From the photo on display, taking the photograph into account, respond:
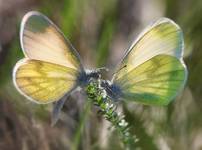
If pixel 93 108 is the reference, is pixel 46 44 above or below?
above

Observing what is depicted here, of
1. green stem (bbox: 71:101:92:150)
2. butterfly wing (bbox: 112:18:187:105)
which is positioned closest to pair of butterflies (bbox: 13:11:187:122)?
butterfly wing (bbox: 112:18:187:105)

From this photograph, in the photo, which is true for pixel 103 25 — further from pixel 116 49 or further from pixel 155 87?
pixel 155 87

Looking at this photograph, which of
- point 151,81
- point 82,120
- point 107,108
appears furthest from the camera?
point 82,120

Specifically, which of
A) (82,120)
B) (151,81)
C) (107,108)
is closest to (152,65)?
(151,81)

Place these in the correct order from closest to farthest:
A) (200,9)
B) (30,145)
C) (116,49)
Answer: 1. (30,145)
2. (200,9)
3. (116,49)

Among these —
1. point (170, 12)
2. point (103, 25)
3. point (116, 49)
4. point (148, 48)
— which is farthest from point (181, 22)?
point (148, 48)

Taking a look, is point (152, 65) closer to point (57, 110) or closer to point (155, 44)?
point (155, 44)

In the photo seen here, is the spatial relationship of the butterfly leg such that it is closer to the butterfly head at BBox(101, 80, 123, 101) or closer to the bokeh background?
the butterfly head at BBox(101, 80, 123, 101)
